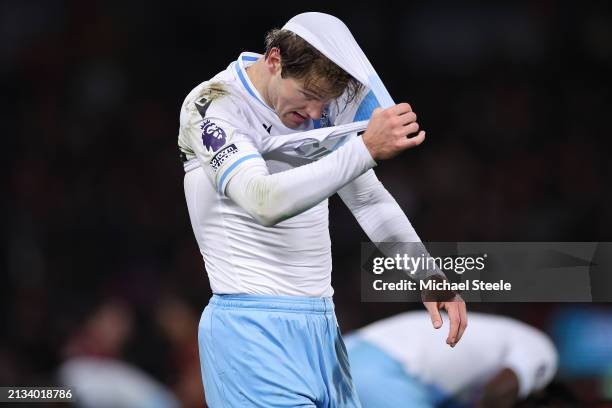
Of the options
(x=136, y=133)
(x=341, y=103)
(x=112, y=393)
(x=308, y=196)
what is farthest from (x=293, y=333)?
(x=136, y=133)

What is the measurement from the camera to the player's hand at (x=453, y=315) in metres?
2.68

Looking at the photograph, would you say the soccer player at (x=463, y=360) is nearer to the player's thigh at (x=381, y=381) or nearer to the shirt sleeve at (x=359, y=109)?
the player's thigh at (x=381, y=381)

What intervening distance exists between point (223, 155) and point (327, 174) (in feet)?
0.83

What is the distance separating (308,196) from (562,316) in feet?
10.7

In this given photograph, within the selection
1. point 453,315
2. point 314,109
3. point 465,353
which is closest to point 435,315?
point 453,315

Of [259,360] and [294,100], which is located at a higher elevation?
[294,100]

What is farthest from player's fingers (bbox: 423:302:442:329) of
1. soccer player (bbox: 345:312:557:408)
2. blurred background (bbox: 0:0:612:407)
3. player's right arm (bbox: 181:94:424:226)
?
blurred background (bbox: 0:0:612:407)

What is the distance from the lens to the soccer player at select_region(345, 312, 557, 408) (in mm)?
3990

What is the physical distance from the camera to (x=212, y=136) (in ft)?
7.79

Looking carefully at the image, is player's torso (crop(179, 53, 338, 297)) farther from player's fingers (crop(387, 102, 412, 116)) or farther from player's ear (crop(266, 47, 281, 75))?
player's fingers (crop(387, 102, 412, 116))

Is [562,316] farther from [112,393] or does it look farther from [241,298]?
[241,298]

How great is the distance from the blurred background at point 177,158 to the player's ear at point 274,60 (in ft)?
9.67

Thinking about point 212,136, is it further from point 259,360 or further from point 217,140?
point 259,360

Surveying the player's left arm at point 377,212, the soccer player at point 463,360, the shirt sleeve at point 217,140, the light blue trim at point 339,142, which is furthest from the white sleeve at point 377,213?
the soccer player at point 463,360
